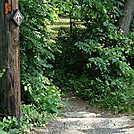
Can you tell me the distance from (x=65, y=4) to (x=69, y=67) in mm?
2391

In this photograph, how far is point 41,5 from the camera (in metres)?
5.72

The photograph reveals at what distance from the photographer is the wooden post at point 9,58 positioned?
12.0 ft

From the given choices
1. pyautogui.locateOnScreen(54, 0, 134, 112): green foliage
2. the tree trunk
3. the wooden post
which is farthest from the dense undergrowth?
the wooden post

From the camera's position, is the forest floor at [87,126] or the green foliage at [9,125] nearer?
the green foliage at [9,125]

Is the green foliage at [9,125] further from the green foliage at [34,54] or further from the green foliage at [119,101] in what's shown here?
the green foliage at [119,101]

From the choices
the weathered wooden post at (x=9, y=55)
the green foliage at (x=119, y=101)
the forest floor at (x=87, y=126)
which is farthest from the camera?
the green foliage at (x=119, y=101)

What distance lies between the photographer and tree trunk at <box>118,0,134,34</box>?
8.12m

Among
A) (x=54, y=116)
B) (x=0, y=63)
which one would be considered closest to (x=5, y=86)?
(x=0, y=63)

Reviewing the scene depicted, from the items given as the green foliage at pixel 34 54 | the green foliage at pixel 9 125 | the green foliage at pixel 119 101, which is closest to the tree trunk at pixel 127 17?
the green foliage at pixel 119 101

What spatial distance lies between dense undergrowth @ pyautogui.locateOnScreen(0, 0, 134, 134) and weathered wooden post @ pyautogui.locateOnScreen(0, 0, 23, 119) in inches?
16.1

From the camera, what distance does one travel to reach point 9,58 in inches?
148

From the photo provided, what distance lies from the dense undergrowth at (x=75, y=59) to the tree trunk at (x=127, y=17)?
7.3 inches

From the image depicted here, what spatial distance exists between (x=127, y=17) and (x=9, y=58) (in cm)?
549

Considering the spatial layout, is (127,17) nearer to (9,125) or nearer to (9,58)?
(9,58)
